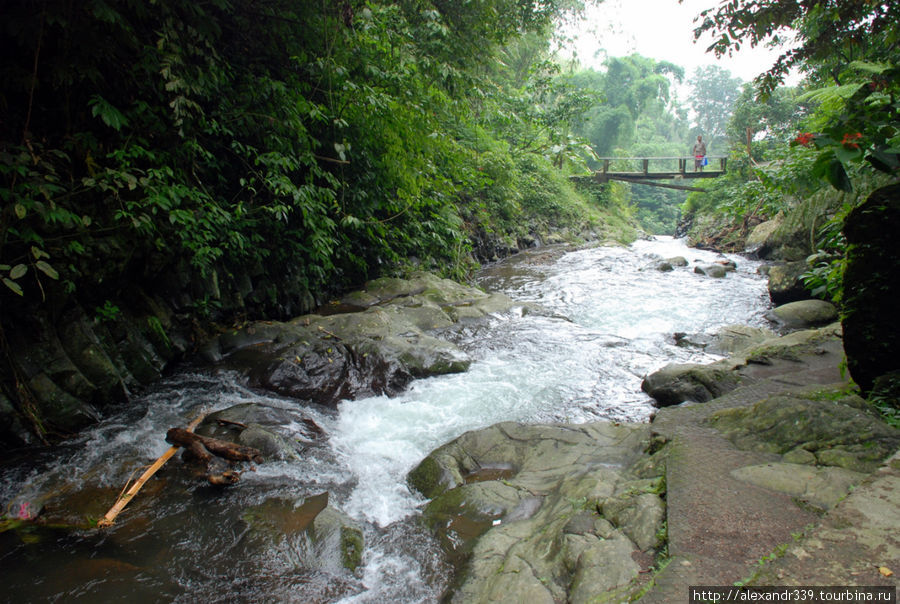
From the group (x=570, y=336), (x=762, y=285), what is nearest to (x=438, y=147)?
(x=570, y=336)

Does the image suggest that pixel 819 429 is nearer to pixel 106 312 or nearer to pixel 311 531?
pixel 311 531

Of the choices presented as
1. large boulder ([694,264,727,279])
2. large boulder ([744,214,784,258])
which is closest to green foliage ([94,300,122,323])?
large boulder ([694,264,727,279])

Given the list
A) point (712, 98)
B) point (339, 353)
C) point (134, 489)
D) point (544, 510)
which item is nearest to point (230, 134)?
point (339, 353)

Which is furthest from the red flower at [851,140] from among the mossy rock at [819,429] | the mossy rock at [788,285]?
the mossy rock at [788,285]

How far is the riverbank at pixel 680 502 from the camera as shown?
1648mm

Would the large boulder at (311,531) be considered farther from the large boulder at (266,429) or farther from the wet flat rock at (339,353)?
the wet flat rock at (339,353)

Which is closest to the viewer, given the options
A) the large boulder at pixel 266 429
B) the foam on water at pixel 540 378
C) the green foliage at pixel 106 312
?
the large boulder at pixel 266 429

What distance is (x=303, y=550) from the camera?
269 centimetres

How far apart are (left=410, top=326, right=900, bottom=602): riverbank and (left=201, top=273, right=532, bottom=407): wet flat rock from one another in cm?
162

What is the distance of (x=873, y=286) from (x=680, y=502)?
6.33 ft

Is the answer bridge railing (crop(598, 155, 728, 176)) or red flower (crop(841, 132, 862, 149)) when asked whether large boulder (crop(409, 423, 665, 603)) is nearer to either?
red flower (crop(841, 132, 862, 149))

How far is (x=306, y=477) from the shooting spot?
342 centimetres

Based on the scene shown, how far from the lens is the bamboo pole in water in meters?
2.80

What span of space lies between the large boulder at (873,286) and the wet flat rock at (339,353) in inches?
144
